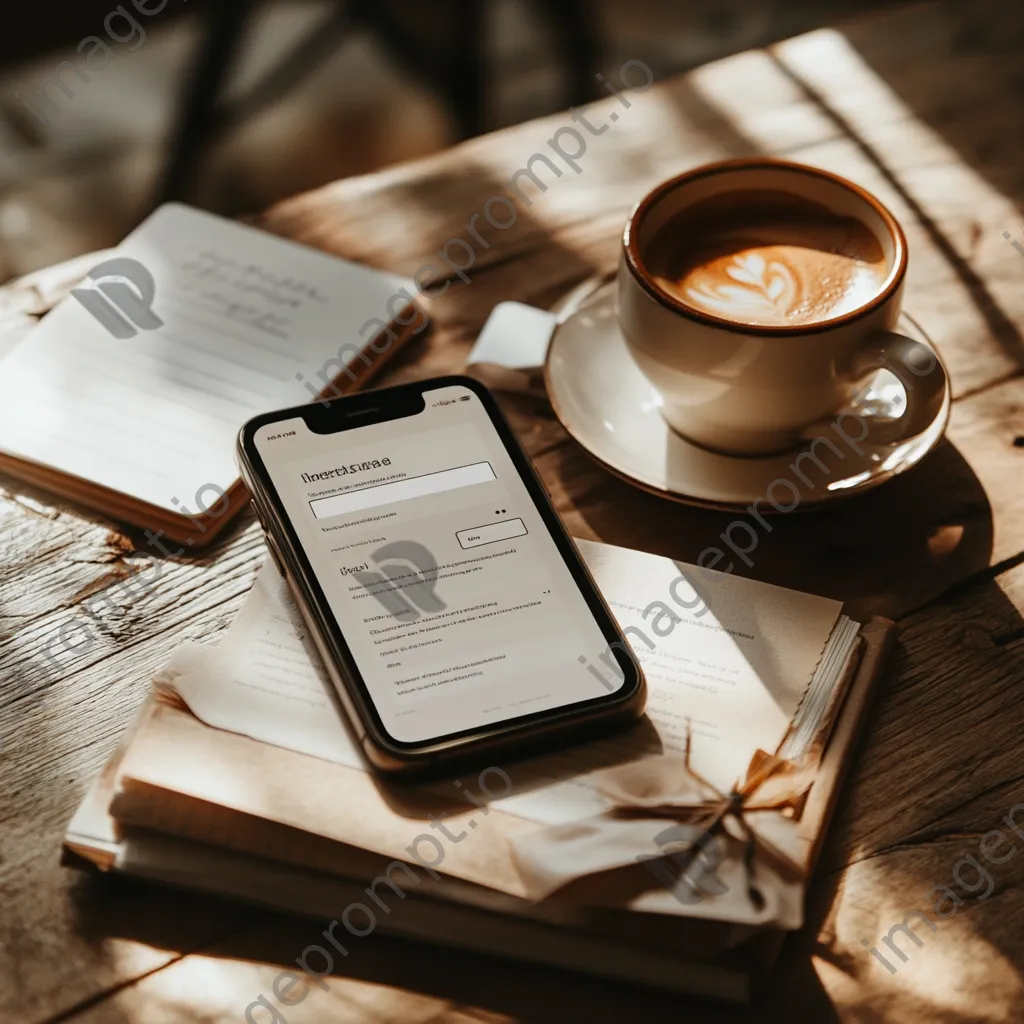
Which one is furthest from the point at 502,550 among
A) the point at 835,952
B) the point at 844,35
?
the point at 844,35

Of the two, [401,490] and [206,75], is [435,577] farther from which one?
[206,75]

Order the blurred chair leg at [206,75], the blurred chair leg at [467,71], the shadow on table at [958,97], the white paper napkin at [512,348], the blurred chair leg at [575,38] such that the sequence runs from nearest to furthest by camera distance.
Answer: the white paper napkin at [512,348]
the shadow on table at [958,97]
the blurred chair leg at [206,75]
the blurred chair leg at [575,38]
the blurred chair leg at [467,71]

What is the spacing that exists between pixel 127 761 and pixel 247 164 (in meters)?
1.71

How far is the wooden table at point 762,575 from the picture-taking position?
19.2 inches

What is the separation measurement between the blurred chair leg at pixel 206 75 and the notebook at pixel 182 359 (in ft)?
Answer: 3.04

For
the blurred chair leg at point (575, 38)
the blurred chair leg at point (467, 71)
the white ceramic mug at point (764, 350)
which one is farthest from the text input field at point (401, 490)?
the blurred chair leg at point (467, 71)

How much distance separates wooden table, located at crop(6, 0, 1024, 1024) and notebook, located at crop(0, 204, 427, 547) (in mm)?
26

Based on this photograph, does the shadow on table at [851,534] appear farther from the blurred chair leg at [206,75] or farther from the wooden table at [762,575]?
the blurred chair leg at [206,75]

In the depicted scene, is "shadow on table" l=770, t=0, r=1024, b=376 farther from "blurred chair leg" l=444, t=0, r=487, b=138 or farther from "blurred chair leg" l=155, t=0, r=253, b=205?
"blurred chair leg" l=444, t=0, r=487, b=138

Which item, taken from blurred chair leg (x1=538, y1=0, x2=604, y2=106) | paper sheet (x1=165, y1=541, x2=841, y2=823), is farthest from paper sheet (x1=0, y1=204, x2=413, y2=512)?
blurred chair leg (x1=538, y1=0, x2=604, y2=106)

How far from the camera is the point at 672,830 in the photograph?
490mm

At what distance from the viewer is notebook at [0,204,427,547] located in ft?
2.19

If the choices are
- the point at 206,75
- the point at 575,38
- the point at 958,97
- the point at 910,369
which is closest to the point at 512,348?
the point at 910,369

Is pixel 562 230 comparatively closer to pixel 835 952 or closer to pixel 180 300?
pixel 180 300
